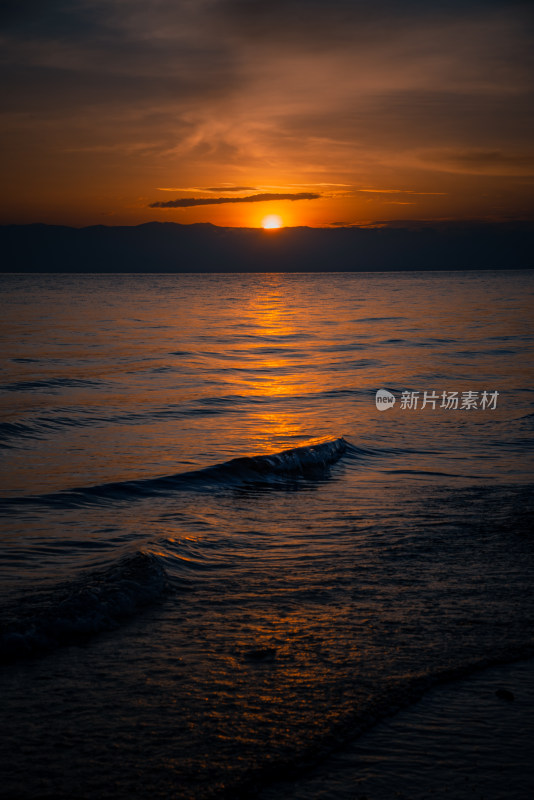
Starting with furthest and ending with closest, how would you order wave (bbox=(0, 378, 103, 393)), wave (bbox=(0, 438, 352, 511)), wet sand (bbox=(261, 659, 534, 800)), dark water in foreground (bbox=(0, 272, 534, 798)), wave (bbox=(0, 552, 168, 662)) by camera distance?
1. wave (bbox=(0, 378, 103, 393))
2. wave (bbox=(0, 438, 352, 511))
3. wave (bbox=(0, 552, 168, 662))
4. dark water in foreground (bbox=(0, 272, 534, 798))
5. wet sand (bbox=(261, 659, 534, 800))

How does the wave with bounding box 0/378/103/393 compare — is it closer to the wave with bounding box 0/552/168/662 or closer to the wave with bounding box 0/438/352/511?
the wave with bounding box 0/438/352/511

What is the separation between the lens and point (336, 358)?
28.9 metres

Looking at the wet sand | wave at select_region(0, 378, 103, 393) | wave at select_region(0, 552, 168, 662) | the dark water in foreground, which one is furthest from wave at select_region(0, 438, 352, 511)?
wave at select_region(0, 378, 103, 393)

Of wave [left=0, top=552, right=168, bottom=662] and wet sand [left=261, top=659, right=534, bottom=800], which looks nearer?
wet sand [left=261, top=659, right=534, bottom=800]

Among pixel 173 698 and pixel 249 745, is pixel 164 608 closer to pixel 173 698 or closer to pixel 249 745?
pixel 173 698

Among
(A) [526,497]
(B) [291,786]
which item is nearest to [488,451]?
(A) [526,497]

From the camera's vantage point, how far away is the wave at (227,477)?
30.1 feet

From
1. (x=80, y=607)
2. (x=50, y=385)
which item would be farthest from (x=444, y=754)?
(x=50, y=385)

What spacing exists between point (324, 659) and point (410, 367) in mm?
Result: 22531

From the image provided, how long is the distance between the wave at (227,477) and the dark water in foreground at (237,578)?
1.8 inches

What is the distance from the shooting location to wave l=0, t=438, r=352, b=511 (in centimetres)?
919

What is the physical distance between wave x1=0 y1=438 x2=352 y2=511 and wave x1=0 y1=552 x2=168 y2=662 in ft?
10.6

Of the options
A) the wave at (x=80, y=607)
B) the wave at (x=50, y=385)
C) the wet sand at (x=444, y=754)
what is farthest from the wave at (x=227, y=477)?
the wave at (x=50, y=385)

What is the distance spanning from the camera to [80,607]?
5191mm
